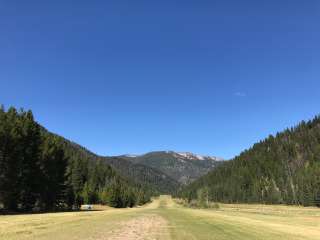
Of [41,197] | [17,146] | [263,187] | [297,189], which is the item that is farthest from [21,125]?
[263,187]

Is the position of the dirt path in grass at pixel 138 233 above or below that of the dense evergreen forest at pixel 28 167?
below

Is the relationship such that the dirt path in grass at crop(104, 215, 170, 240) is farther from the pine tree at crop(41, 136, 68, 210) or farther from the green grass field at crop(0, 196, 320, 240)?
the pine tree at crop(41, 136, 68, 210)

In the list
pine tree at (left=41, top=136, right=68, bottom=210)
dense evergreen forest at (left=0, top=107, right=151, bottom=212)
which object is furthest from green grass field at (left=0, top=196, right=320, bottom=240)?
pine tree at (left=41, top=136, right=68, bottom=210)

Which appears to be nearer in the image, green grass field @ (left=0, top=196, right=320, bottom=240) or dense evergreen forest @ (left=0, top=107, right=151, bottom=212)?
green grass field @ (left=0, top=196, right=320, bottom=240)

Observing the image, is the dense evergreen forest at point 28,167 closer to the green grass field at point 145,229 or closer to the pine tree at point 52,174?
the pine tree at point 52,174

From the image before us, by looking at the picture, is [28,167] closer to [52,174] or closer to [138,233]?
[52,174]

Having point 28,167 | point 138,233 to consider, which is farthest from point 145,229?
point 28,167

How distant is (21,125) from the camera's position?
56.9 meters

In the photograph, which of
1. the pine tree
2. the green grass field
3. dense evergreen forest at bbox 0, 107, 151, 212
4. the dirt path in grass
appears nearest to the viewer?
the dirt path in grass

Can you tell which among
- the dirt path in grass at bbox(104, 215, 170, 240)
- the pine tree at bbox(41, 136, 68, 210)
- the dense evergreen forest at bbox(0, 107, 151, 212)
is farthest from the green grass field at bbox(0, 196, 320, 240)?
the pine tree at bbox(41, 136, 68, 210)

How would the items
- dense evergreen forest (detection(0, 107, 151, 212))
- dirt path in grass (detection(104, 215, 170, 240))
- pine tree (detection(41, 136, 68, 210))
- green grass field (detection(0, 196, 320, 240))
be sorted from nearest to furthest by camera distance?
dirt path in grass (detection(104, 215, 170, 240)) < green grass field (detection(0, 196, 320, 240)) < dense evergreen forest (detection(0, 107, 151, 212)) < pine tree (detection(41, 136, 68, 210))

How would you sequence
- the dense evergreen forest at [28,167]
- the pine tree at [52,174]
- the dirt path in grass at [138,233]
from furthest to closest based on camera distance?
the pine tree at [52,174] < the dense evergreen forest at [28,167] < the dirt path in grass at [138,233]

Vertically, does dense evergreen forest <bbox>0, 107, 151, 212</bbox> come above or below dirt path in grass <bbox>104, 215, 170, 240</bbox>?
above

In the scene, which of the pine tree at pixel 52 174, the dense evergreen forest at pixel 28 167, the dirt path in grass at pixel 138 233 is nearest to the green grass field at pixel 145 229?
the dirt path in grass at pixel 138 233
